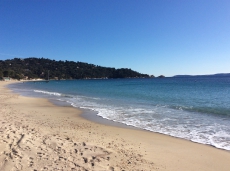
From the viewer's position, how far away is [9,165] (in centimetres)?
507

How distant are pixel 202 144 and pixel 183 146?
86 cm

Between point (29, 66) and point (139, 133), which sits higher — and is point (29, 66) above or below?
above

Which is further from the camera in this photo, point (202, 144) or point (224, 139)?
point (224, 139)

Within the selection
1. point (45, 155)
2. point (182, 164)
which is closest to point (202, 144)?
point (182, 164)

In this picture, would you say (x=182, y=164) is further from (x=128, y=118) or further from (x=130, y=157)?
(x=128, y=118)

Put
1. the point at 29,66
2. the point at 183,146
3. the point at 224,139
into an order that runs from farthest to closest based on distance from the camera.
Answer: the point at 29,66 → the point at 224,139 → the point at 183,146

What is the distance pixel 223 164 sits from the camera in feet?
19.4

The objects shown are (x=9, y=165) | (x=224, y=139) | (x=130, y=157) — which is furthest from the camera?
(x=224, y=139)

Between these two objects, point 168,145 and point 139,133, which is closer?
point 168,145

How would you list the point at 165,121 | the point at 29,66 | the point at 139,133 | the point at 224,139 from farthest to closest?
1. the point at 29,66
2. the point at 165,121
3. the point at 139,133
4. the point at 224,139

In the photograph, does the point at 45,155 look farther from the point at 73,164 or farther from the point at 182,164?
the point at 182,164

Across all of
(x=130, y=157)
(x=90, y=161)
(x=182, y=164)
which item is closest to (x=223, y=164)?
(x=182, y=164)

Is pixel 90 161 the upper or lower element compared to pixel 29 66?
lower

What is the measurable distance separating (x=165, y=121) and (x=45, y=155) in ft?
26.8
